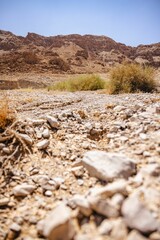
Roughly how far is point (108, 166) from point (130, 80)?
305 inches

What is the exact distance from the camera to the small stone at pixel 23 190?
8.30ft

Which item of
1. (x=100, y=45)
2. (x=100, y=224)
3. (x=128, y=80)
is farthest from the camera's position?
(x=100, y=45)

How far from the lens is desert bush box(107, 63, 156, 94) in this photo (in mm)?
9320

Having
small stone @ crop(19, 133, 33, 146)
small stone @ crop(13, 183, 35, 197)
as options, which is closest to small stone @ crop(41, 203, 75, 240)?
small stone @ crop(13, 183, 35, 197)

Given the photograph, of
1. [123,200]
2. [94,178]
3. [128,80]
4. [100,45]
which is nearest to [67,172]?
[94,178]

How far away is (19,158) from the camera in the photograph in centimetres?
309

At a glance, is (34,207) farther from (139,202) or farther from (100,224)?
(139,202)

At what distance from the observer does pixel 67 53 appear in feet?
160

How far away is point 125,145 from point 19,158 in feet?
4.53

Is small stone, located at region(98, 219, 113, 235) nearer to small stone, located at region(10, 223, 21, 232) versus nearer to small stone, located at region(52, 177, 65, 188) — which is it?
small stone, located at region(10, 223, 21, 232)

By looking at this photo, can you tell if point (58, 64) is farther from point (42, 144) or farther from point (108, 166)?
point (108, 166)

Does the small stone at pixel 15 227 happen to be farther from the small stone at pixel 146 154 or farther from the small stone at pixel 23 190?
the small stone at pixel 146 154

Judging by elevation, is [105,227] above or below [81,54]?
below

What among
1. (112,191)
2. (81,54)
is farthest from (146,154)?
(81,54)
